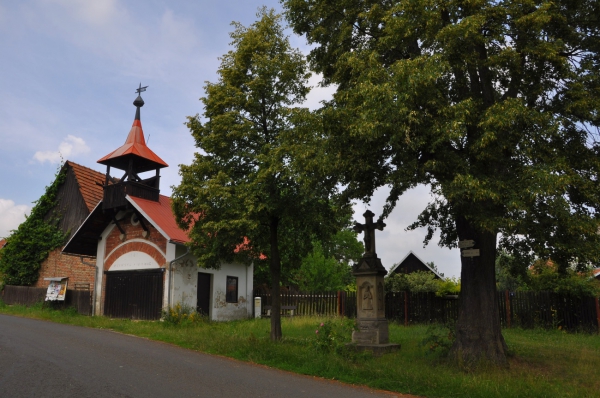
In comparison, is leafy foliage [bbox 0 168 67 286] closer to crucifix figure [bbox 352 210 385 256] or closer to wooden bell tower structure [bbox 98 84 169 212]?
wooden bell tower structure [bbox 98 84 169 212]

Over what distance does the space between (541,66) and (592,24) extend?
4.58 ft

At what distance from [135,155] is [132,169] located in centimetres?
75

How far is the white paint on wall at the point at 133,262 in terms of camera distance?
19797 millimetres

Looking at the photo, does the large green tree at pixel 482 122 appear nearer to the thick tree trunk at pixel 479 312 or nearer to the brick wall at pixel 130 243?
the thick tree trunk at pixel 479 312

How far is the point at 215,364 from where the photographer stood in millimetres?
9969

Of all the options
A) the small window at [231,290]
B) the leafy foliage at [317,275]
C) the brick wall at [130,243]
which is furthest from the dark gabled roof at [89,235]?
the leafy foliage at [317,275]

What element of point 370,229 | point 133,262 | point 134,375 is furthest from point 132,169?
point 134,375

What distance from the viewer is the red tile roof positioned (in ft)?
87.0

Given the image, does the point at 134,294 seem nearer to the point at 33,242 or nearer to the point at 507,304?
the point at 33,242

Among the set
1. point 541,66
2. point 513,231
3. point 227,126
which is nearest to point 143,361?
point 227,126

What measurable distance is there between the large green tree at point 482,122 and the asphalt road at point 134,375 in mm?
3779

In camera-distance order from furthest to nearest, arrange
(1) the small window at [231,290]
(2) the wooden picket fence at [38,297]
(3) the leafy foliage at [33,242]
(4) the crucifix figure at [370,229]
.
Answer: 1. (3) the leafy foliage at [33,242]
2. (1) the small window at [231,290]
3. (2) the wooden picket fence at [38,297]
4. (4) the crucifix figure at [370,229]

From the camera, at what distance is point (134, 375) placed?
27.2ft

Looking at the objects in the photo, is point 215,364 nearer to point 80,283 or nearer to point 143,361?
point 143,361
